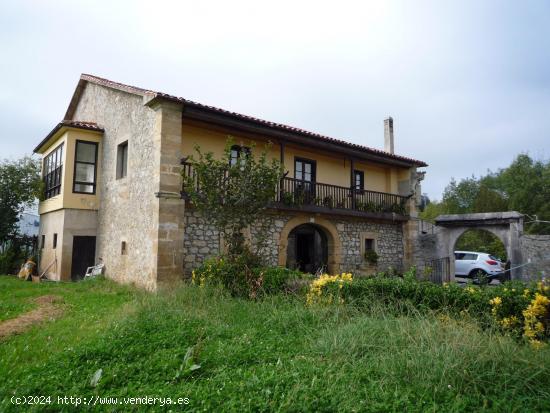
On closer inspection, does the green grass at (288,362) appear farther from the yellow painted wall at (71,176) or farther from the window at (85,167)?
the window at (85,167)

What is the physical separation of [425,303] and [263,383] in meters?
3.28

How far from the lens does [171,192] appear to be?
9406 millimetres

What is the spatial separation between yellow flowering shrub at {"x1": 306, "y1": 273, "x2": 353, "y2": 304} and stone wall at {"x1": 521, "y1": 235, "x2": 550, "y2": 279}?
9241mm

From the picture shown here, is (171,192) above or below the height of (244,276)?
above

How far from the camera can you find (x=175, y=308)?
6.27 metres

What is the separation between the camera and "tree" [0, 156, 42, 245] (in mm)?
14711

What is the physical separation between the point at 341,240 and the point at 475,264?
7.80 meters

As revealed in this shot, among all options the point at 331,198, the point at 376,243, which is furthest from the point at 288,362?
the point at 376,243

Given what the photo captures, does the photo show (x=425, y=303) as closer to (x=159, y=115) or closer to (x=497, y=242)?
(x=159, y=115)

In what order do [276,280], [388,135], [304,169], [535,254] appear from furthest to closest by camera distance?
[388,135], [304,169], [535,254], [276,280]

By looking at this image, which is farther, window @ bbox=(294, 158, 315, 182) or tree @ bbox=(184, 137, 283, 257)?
window @ bbox=(294, 158, 315, 182)

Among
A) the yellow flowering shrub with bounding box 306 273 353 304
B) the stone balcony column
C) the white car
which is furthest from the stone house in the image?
the white car

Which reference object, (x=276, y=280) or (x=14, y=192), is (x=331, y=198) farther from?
(x=14, y=192)

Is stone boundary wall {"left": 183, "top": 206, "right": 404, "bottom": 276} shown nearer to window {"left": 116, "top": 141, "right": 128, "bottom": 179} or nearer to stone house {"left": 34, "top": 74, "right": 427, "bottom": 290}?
stone house {"left": 34, "top": 74, "right": 427, "bottom": 290}
